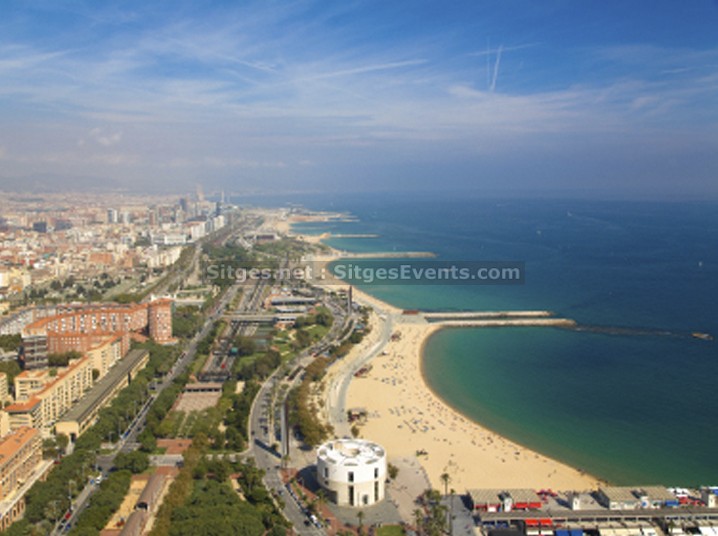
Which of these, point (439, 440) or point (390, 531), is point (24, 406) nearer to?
point (390, 531)

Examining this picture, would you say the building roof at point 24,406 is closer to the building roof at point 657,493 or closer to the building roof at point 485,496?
the building roof at point 485,496

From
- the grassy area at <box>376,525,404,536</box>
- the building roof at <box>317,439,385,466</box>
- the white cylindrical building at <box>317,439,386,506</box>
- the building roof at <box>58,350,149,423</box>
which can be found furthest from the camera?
the building roof at <box>58,350,149,423</box>

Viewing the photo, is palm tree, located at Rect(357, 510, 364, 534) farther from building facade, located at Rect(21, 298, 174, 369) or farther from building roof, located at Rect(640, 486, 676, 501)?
building facade, located at Rect(21, 298, 174, 369)

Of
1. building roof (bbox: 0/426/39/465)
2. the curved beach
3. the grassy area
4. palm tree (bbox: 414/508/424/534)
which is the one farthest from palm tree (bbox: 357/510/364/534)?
building roof (bbox: 0/426/39/465)

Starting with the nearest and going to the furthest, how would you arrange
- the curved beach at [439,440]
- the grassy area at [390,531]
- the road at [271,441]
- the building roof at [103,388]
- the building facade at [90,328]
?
the grassy area at [390,531] < the road at [271,441] < the curved beach at [439,440] < the building roof at [103,388] < the building facade at [90,328]

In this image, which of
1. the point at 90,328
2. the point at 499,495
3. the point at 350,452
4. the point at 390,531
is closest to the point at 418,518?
the point at 390,531

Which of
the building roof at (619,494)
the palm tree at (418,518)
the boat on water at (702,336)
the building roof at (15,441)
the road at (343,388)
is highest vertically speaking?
the boat on water at (702,336)

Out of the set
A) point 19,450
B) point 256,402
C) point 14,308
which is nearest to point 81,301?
point 14,308

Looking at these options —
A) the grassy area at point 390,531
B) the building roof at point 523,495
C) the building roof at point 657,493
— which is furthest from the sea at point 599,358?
the grassy area at point 390,531
